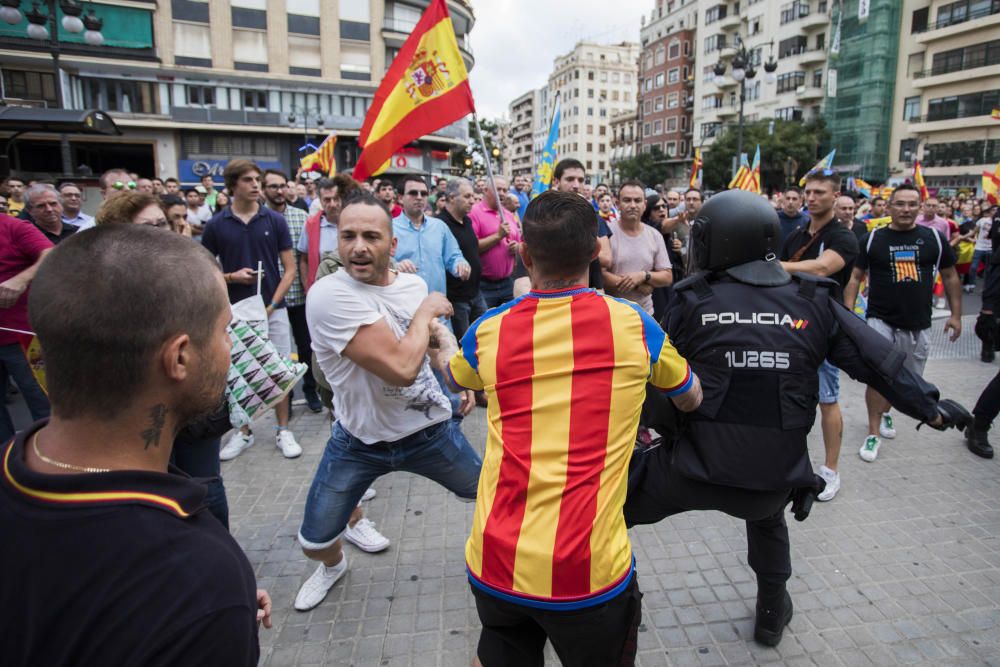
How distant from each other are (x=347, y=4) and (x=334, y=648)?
47587mm

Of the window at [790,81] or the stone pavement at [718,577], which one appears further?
the window at [790,81]

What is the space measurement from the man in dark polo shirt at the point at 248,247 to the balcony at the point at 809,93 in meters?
56.9

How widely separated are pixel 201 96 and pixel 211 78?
1.39 m

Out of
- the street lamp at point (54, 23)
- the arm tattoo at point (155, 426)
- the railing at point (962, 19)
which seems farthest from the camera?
the railing at point (962, 19)

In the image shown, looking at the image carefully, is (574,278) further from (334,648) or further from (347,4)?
(347,4)

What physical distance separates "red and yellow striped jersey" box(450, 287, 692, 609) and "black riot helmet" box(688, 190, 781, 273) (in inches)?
29.4

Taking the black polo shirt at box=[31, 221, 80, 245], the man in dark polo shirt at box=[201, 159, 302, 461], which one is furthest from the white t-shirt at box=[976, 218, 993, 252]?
the black polo shirt at box=[31, 221, 80, 245]

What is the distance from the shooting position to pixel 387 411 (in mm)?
2951

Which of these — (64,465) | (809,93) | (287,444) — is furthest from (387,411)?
(809,93)

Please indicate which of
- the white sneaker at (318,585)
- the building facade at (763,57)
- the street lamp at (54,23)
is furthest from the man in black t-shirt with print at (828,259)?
the building facade at (763,57)

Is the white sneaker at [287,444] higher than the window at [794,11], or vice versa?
the window at [794,11]

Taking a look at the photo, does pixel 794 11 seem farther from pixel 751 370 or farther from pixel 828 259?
pixel 751 370

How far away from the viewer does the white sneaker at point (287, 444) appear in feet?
16.7

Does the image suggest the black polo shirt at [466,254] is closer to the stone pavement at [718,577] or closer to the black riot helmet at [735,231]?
the stone pavement at [718,577]
